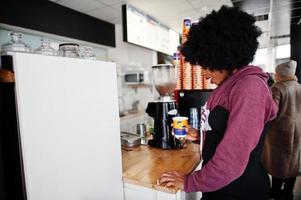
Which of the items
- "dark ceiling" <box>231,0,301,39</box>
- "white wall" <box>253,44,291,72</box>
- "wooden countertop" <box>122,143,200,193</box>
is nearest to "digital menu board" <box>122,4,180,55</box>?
"dark ceiling" <box>231,0,301,39</box>

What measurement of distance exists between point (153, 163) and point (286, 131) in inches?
65.8

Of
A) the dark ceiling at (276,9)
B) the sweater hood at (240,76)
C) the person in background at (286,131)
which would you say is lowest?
the person in background at (286,131)

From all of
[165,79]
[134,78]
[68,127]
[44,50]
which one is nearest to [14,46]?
[44,50]

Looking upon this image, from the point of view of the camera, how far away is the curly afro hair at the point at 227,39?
788mm

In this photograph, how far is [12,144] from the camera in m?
0.72

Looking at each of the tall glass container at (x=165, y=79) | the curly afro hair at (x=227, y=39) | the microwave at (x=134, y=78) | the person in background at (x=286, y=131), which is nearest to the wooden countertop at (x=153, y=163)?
the tall glass container at (x=165, y=79)

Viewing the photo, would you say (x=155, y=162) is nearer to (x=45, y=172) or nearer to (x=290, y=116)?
(x=45, y=172)

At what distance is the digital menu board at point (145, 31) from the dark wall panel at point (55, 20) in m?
0.76

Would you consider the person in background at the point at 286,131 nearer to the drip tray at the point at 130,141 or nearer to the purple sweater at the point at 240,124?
the drip tray at the point at 130,141

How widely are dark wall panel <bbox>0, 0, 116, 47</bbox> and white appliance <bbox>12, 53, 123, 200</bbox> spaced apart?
200 cm

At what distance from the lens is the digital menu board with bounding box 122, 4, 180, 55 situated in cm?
277

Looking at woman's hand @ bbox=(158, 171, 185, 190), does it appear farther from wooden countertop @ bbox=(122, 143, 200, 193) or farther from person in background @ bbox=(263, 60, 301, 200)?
person in background @ bbox=(263, 60, 301, 200)

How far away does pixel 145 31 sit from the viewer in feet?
10.4

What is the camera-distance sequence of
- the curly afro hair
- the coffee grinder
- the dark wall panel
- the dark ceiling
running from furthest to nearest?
1. the dark ceiling
2. the dark wall panel
3. the coffee grinder
4. the curly afro hair
